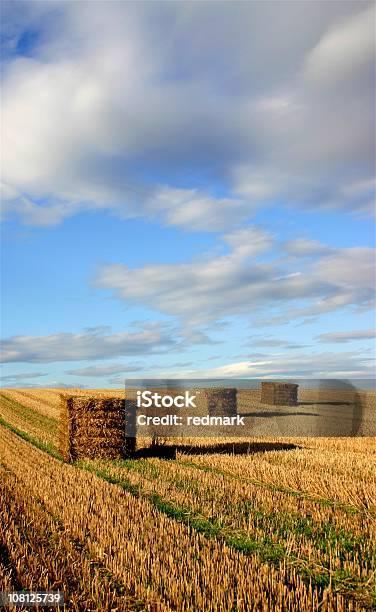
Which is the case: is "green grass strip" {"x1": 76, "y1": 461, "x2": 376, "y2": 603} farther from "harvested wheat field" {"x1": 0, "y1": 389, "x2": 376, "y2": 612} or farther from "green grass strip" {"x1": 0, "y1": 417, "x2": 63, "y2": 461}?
"green grass strip" {"x1": 0, "y1": 417, "x2": 63, "y2": 461}

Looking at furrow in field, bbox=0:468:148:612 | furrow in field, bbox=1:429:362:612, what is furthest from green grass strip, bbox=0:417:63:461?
furrow in field, bbox=0:468:148:612

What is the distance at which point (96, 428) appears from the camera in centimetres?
1494

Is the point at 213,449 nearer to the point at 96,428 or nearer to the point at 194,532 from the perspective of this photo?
the point at 96,428

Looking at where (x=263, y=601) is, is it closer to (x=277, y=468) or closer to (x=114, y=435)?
(x=277, y=468)

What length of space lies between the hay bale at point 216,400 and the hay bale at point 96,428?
372 inches

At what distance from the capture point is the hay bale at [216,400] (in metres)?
24.4

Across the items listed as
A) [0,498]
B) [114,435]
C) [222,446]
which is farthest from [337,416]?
[0,498]

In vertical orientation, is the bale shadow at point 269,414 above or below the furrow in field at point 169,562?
above

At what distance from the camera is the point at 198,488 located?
1073cm

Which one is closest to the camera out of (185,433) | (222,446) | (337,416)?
(222,446)

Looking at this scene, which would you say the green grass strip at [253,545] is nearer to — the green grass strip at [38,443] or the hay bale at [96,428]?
the hay bale at [96,428]

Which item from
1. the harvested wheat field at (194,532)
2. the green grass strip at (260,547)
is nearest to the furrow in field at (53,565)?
the harvested wheat field at (194,532)

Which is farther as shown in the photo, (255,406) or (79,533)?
(255,406)

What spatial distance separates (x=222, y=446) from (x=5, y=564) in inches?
410
